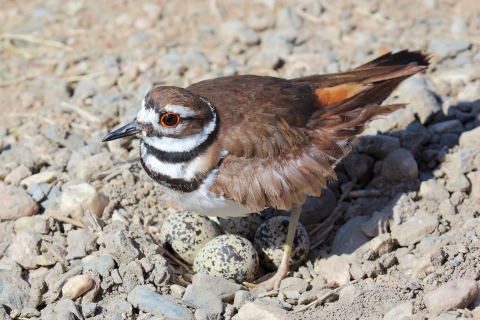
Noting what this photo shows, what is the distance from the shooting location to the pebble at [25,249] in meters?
4.79

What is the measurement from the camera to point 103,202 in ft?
17.5

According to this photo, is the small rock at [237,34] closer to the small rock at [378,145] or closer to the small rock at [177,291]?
the small rock at [378,145]

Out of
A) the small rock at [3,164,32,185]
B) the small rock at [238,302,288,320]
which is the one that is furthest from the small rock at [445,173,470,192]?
the small rock at [3,164,32,185]

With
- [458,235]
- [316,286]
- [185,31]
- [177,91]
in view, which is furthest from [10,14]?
[458,235]

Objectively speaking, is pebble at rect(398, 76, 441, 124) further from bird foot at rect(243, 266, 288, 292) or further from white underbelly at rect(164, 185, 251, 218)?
white underbelly at rect(164, 185, 251, 218)

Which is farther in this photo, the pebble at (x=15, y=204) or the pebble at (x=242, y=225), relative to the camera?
the pebble at (x=242, y=225)

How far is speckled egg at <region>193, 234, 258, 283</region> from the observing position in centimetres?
477

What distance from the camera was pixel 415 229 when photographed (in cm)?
498

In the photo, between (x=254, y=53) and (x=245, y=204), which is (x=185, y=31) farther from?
(x=245, y=204)

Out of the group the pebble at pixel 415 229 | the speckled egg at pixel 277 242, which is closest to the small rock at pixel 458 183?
the pebble at pixel 415 229

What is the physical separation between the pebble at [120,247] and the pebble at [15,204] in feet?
3.19

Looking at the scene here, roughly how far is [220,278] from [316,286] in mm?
814

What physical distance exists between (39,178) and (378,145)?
11.1ft

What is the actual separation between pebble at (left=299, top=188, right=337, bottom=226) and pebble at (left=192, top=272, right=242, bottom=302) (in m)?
1.25
